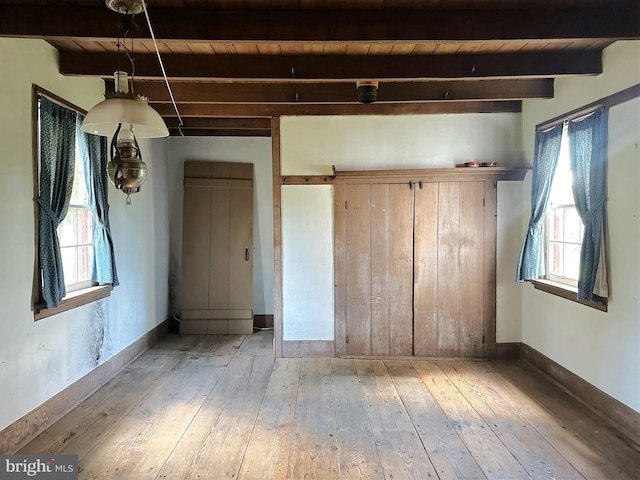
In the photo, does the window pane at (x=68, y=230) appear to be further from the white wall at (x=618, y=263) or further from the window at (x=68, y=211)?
the white wall at (x=618, y=263)

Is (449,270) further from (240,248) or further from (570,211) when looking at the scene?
(240,248)

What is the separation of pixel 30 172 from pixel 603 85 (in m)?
4.09

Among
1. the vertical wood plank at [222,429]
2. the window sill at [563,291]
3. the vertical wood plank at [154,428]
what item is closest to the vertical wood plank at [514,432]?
the window sill at [563,291]

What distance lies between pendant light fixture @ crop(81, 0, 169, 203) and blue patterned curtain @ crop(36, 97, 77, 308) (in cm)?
86

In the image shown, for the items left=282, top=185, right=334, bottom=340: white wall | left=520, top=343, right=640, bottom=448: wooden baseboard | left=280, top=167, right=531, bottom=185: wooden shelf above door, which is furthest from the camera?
left=282, top=185, right=334, bottom=340: white wall

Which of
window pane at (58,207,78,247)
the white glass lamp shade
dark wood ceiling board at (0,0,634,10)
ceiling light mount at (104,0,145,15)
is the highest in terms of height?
dark wood ceiling board at (0,0,634,10)

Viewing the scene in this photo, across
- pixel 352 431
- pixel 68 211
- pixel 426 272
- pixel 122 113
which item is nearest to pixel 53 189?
pixel 68 211

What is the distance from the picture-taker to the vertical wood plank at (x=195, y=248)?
533cm

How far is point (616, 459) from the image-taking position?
243cm

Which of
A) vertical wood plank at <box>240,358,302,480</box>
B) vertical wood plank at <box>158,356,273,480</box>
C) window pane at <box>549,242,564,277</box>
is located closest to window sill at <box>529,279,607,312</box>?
window pane at <box>549,242,564,277</box>

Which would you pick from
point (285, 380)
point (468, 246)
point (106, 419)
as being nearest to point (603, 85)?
point (468, 246)

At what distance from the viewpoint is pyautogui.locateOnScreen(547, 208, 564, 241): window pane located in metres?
3.65

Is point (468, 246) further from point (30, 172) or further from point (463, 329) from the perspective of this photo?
point (30, 172)

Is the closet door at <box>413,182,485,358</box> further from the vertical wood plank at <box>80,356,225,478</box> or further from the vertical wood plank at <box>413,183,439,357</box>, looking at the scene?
the vertical wood plank at <box>80,356,225,478</box>
